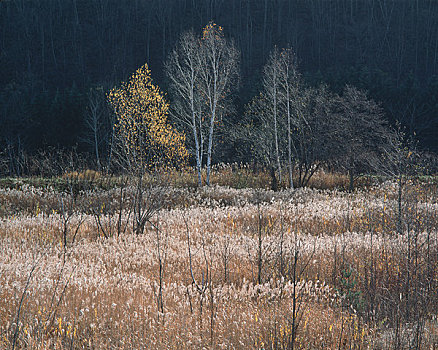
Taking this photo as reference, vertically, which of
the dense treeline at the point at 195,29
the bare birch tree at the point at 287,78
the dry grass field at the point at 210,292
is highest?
the dense treeline at the point at 195,29

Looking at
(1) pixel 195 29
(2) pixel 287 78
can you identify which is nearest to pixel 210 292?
(2) pixel 287 78

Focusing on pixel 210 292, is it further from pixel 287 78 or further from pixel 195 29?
pixel 195 29

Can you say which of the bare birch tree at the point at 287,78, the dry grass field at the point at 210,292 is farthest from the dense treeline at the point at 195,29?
the dry grass field at the point at 210,292

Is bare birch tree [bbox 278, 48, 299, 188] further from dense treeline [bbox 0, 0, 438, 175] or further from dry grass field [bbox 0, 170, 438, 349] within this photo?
dense treeline [bbox 0, 0, 438, 175]

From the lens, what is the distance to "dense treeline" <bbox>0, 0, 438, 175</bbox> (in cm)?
5756

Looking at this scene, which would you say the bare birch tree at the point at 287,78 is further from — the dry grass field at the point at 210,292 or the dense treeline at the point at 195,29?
the dense treeline at the point at 195,29

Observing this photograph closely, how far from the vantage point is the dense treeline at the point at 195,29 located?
57.6 m

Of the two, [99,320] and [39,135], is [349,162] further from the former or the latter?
[39,135]

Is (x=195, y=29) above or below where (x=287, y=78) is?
above

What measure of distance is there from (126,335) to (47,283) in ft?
6.55

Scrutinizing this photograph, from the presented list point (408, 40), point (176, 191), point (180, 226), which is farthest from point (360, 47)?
point (180, 226)

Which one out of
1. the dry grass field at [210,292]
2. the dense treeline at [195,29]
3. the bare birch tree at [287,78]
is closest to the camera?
the dry grass field at [210,292]

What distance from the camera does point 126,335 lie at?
158 inches

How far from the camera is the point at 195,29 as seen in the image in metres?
67.7
